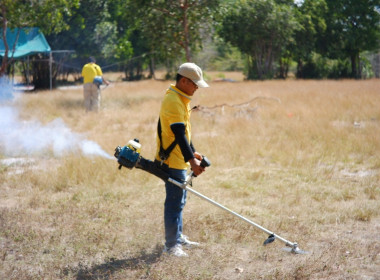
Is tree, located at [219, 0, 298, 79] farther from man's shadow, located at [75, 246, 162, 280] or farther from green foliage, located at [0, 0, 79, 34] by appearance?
man's shadow, located at [75, 246, 162, 280]

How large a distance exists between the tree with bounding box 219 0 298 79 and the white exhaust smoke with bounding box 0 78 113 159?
20.7 m

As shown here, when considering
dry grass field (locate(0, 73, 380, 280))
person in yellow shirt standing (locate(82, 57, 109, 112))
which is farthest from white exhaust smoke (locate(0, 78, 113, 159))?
person in yellow shirt standing (locate(82, 57, 109, 112))

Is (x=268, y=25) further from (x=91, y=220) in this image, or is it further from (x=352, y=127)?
(x=91, y=220)

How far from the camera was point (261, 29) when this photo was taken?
32.3 meters

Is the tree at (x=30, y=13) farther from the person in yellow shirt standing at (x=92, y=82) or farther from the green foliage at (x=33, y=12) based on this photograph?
the person in yellow shirt standing at (x=92, y=82)

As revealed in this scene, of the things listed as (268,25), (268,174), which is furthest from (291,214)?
(268,25)

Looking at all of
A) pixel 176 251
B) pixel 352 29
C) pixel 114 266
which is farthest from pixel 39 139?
pixel 352 29

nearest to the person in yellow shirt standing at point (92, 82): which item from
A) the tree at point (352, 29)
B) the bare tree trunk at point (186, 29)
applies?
the bare tree trunk at point (186, 29)

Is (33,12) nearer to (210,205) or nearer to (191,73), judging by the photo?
(210,205)

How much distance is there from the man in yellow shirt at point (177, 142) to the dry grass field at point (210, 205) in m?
0.33

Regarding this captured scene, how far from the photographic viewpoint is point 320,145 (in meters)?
9.12

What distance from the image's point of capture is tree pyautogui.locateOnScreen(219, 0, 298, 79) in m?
31.8

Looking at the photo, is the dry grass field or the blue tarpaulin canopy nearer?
the dry grass field

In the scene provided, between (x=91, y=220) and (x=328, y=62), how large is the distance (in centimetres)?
3487
